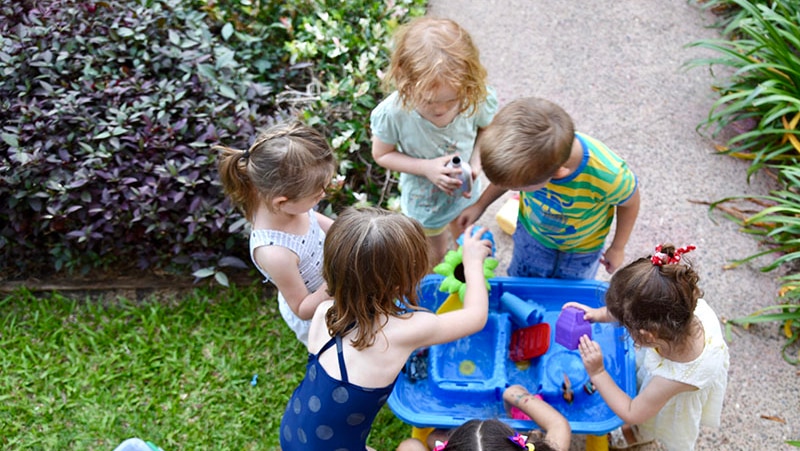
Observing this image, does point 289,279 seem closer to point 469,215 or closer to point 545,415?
point 469,215

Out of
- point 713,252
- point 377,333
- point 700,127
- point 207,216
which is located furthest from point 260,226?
point 700,127

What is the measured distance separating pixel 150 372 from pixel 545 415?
1790 mm

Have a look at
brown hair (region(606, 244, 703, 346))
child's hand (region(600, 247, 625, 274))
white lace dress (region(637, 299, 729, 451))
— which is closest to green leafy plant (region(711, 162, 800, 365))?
child's hand (region(600, 247, 625, 274))

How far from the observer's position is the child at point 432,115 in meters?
2.09

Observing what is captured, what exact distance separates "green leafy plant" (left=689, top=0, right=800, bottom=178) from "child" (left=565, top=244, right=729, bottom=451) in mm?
1786

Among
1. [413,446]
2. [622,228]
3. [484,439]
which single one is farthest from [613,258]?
[484,439]

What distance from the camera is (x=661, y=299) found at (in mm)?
1730

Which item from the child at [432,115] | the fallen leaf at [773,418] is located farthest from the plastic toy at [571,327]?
the fallen leaf at [773,418]

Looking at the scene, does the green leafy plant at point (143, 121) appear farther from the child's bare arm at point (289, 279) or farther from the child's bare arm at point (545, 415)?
the child's bare arm at point (545, 415)

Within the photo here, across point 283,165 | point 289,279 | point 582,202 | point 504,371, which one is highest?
point 283,165

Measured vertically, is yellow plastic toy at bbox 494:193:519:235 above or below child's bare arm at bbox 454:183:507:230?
below

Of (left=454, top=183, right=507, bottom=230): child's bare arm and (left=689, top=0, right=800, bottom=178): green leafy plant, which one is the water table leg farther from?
(left=689, top=0, right=800, bottom=178): green leafy plant

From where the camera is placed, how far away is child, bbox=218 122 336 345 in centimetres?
191

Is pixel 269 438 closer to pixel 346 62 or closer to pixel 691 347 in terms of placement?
pixel 691 347
